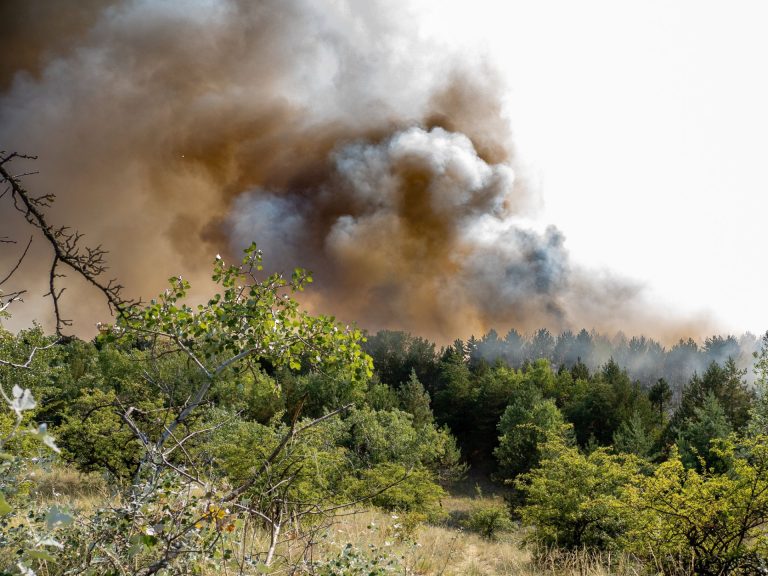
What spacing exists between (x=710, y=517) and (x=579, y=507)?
4.32 m

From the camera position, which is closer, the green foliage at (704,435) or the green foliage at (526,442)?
the green foliage at (704,435)

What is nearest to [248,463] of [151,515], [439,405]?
[151,515]

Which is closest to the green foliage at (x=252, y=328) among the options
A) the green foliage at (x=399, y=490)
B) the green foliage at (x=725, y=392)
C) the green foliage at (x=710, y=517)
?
the green foliage at (x=710, y=517)

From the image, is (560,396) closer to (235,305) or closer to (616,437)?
(616,437)

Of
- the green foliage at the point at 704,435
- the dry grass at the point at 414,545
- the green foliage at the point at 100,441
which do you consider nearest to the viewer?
the dry grass at the point at 414,545

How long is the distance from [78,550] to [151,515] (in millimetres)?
618

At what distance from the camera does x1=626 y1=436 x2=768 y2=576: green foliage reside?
6.39m

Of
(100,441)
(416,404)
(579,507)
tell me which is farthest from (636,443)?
(100,441)

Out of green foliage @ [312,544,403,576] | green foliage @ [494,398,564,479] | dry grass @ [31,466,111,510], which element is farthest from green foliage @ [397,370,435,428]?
green foliage @ [312,544,403,576]

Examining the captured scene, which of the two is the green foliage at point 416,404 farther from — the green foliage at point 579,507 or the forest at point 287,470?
the green foliage at point 579,507

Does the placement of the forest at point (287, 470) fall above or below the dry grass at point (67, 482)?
below

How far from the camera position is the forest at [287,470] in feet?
9.86

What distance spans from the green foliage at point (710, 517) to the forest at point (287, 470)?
43 millimetres

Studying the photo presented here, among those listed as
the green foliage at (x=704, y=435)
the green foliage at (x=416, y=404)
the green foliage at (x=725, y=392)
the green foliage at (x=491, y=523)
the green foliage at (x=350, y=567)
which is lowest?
the green foliage at (x=491, y=523)
